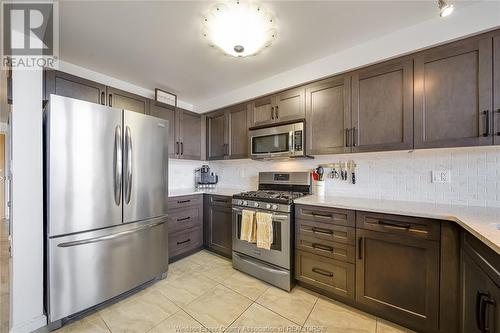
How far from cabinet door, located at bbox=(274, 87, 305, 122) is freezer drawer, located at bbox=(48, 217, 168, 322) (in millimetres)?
1898

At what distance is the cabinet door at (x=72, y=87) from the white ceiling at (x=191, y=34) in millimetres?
274

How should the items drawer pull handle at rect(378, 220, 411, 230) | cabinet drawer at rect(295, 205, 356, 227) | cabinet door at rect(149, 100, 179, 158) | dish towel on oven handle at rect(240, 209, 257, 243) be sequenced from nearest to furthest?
drawer pull handle at rect(378, 220, 411, 230)
cabinet drawer at rect(295, 205, 356, 227)
dish towel on oven handle at rect(240, 209, 257, 243)
cabinet door at rect(149, 100, 179, 158)

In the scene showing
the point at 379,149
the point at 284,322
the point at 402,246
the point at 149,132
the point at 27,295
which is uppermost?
the point at 149,132

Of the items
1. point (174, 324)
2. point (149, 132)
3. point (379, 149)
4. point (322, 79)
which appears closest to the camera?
point (174, 324)

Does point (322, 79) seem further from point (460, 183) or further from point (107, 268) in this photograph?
point (107, 268)

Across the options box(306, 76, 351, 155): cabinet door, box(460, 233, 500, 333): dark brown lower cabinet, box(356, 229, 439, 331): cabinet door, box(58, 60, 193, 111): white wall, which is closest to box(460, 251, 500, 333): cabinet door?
box(460, 233, 500, 333): dark brown lower cabinet

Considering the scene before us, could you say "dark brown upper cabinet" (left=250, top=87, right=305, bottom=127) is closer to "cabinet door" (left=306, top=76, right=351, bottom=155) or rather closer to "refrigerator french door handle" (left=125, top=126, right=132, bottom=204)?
"cabinet door" (left=306, top=76, right=351, bottom=155)

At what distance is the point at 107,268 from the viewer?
1.77 meters

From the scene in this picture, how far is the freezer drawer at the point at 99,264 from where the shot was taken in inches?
60.3

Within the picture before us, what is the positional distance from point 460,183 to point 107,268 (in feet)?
10.5

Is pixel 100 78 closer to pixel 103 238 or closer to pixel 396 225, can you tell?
pixel 103 238

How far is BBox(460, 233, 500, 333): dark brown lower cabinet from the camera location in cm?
92

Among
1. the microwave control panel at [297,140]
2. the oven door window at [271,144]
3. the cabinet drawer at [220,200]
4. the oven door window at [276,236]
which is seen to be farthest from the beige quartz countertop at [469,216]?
the cabinet drawer at [220,200]

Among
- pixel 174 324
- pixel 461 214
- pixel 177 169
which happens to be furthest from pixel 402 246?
pixel 177 169
